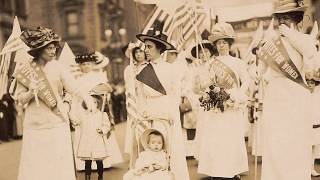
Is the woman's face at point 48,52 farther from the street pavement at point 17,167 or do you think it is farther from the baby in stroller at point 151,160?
the street pavement at point 17,167

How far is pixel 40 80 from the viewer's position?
4.32 meters

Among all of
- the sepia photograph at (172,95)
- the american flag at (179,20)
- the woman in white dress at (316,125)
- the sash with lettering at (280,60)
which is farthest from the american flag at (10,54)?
the woman in white dress at (316,125)

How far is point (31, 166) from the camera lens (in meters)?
4.36

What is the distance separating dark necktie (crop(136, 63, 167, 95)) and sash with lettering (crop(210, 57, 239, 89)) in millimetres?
695

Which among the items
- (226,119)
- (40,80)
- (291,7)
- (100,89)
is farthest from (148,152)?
(291,7)

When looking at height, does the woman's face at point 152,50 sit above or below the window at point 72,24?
below

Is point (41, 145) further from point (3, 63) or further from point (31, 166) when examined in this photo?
point (3, 63)

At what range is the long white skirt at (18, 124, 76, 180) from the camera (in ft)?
14.2

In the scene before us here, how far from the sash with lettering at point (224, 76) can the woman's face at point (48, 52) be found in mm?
1609

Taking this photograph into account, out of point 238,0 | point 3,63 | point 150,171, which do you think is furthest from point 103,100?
point 238,0

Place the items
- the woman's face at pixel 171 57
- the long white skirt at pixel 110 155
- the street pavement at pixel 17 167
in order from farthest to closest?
the woman's face at pixel 171 57 < the long white skirt at pixel 110 155 < the street pavement at pixel 17 167

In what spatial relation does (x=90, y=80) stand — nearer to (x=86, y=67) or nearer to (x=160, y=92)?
(x=86, y=67)

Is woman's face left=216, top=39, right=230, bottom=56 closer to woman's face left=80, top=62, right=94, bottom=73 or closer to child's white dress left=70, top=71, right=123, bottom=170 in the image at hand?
child's white dress left=70, top=71, right=123, bottom=170

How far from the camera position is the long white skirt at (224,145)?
194 inches
